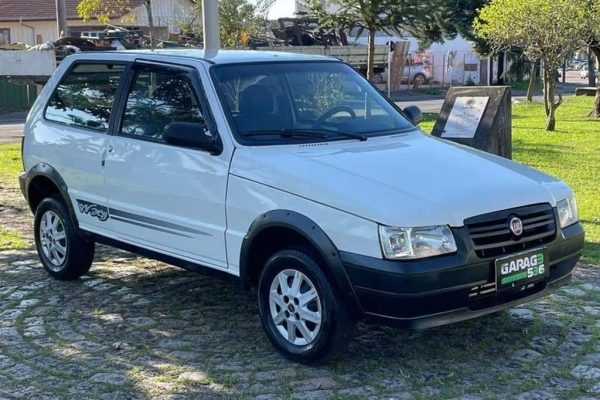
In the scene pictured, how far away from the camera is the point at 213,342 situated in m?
5.50

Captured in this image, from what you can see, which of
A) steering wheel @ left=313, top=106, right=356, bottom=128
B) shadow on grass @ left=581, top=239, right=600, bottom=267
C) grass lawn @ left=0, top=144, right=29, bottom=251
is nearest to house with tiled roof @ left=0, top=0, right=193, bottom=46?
A: grass lawn @ left=0, top=144, right=29, bottom=251

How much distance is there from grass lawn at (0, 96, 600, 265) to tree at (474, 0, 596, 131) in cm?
131

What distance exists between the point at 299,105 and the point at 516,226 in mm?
1809

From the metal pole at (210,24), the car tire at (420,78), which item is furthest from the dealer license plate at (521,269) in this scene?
the car tire at (420,78)

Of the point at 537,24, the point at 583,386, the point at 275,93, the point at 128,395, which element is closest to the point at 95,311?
the point at 128,395

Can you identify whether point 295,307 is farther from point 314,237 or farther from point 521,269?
point 521,269

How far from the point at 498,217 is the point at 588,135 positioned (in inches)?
558

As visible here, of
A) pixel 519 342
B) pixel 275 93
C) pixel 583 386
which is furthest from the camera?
pixel 275 93

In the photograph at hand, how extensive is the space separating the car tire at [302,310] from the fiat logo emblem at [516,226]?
104cm

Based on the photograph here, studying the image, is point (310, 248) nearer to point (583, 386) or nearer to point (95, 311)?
point (583, 386)

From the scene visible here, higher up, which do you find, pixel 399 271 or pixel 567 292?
pixel 399 271

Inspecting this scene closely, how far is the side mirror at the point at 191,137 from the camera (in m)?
5.30

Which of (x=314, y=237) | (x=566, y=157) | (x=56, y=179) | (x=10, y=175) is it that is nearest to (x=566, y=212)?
(x=314, y=237)

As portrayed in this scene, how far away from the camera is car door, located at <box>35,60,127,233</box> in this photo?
6.39 m
